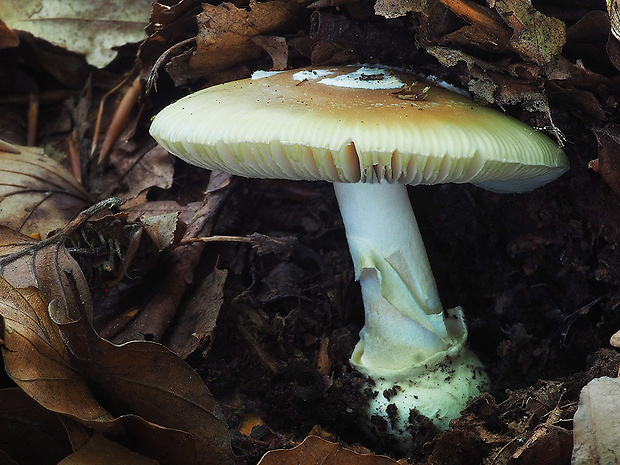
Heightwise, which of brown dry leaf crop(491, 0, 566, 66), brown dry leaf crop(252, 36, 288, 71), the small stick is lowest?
the small stick

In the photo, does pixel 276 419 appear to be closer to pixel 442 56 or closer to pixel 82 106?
pixel 442 56

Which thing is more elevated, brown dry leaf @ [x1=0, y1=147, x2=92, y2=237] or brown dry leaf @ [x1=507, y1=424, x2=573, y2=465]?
brown dry leaf @ [x1=0, y1=147, x2=92, y2=237]

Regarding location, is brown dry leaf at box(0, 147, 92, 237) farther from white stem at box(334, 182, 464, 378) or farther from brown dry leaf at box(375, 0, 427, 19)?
brown dry leaf at box(375, 0, 427, 19)

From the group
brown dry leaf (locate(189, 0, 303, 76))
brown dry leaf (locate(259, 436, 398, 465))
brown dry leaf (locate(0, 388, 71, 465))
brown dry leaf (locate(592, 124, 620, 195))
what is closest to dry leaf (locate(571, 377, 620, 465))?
brown dry leaf (locate(259, 436, 398, 465))

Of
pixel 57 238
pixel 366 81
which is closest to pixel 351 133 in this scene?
pixel 366 81

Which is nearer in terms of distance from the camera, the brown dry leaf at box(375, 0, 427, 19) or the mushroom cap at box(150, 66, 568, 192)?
the mushroom cap at box(150, 66, 568, 192)

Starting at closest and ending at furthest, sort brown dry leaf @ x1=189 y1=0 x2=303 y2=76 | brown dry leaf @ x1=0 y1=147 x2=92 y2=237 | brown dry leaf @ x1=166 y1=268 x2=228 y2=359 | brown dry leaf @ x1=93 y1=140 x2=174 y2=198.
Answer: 1. brown dry leaf @ x1=166 y1=268 x2=228 y2=359
2. brown dry leaf @ x1=189 y1=0 x2=303 y2=76
3. brown dry leaf @ x1=0 y1=147 x2=92 y2=237
4. brown dry leaf @ x1=93 y1=140 x2=174 y2=198

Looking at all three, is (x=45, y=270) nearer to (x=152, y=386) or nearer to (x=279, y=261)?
(x=152, y=386)

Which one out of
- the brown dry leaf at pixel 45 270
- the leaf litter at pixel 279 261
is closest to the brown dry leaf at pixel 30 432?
the leaf litter at pixel 279 261
